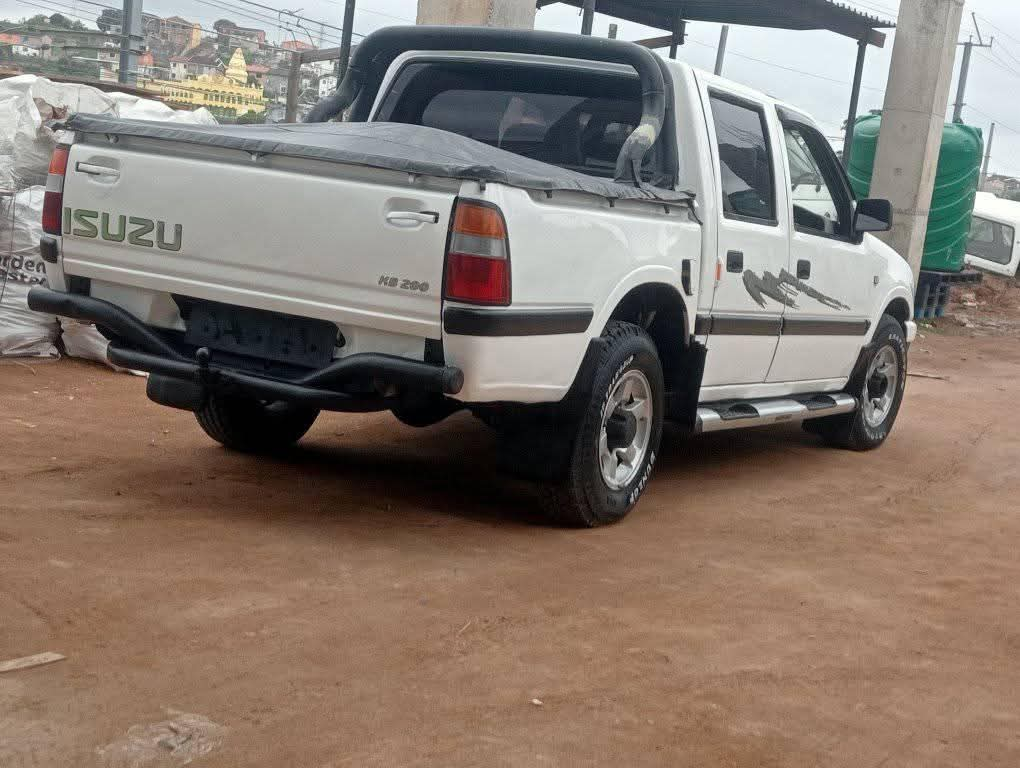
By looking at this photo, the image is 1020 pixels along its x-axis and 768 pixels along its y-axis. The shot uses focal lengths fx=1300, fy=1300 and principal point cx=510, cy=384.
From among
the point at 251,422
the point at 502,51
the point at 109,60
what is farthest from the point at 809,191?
the point at 109,60

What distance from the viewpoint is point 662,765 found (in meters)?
2.96

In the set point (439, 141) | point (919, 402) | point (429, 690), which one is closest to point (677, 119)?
point (439, 141)

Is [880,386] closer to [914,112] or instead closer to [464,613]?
[464,613]

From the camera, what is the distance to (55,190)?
A: 4.95 meters

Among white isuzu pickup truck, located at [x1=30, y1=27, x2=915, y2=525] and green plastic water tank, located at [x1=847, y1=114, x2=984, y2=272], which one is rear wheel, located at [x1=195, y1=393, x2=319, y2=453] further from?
green plastic water tank, located at [x1=847, y1=114, x2=984, y2=272]

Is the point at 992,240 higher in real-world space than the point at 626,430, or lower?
higher

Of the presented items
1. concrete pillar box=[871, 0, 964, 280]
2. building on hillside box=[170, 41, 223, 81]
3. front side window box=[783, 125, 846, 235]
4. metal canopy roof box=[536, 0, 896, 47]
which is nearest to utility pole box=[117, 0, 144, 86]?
metal canopy roof box=[536, 0, 896, 47]

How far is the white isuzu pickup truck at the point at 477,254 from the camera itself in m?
4.38

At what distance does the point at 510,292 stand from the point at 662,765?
6.12ft

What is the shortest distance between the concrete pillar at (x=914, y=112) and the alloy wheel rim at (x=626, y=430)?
42.0 ft

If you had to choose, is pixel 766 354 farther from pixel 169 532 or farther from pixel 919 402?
pixel 919 402

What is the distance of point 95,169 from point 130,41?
9483mm

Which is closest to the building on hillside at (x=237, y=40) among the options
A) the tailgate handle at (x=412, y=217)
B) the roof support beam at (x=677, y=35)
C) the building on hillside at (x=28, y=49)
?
the building on hillside at (x=28, y=49)

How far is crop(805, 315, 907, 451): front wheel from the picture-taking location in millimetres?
7660
